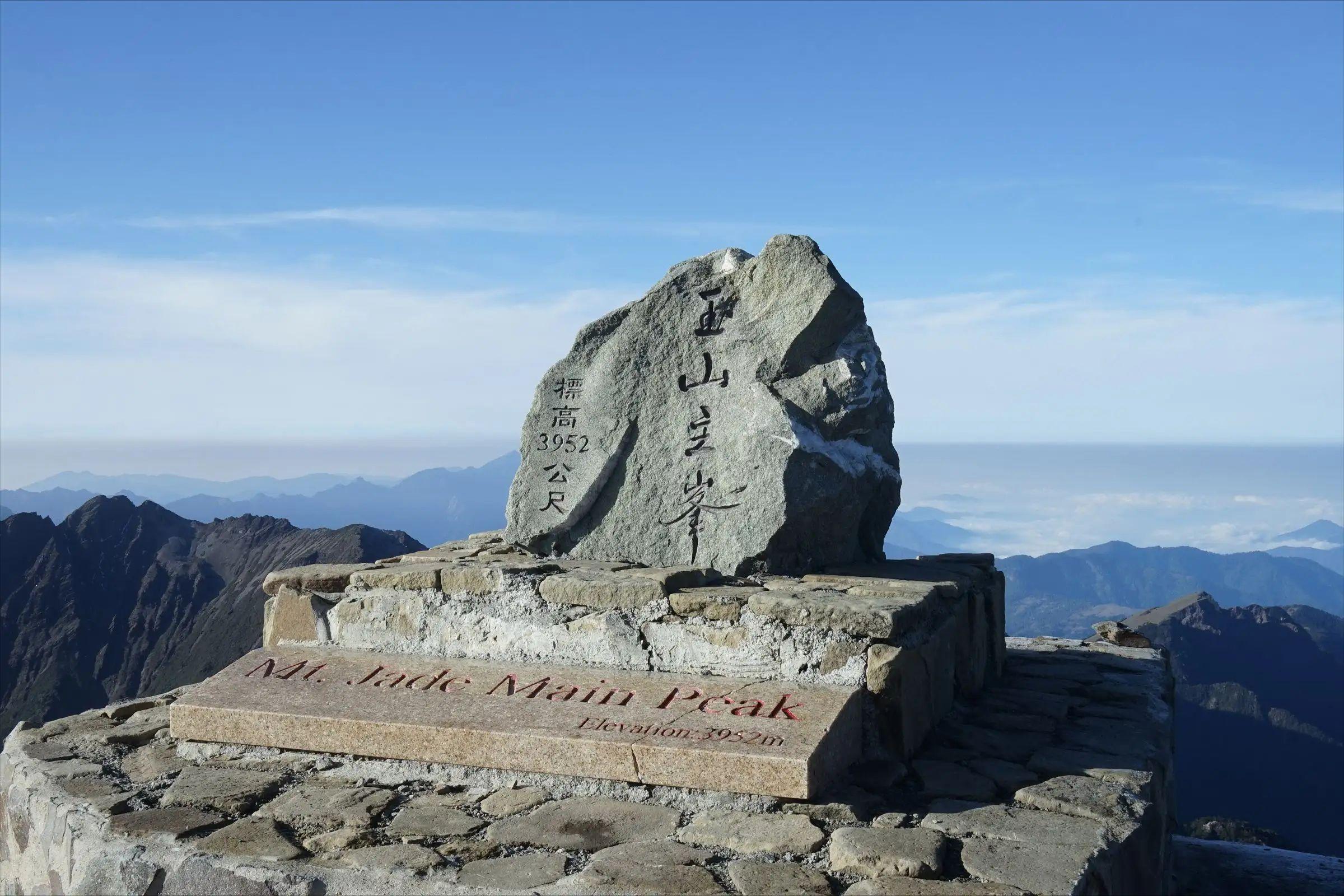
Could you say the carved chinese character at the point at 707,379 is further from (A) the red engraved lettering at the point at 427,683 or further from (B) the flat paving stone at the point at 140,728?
(B) the flat paving stone at the point at 140,728

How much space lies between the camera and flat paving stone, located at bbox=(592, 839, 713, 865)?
11.5 feet

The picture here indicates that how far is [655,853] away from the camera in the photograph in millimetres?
3574

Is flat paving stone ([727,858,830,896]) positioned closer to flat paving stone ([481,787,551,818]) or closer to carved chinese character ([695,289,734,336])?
flat paving stone ([481,787,551,818])

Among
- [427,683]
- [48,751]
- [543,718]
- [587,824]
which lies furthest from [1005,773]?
[48,751]

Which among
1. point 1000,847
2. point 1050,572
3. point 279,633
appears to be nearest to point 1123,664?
point 1000,847

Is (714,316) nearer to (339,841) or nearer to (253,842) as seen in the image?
(339,841)

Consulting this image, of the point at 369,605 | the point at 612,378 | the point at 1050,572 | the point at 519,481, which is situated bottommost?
the point at 1050,572

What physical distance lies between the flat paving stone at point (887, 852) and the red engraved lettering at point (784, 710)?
564mm

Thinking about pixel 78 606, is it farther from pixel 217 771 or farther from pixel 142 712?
pixel 217 771

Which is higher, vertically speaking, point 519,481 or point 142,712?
point 519,481

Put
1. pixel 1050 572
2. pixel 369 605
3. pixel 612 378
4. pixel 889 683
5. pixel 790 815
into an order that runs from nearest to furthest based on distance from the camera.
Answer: pixel 790 815
pixel 889 683
pixel 369 605
pixel 612 378
pixel 1050 572

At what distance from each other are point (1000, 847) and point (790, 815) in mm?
701

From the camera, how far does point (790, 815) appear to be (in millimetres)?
3854

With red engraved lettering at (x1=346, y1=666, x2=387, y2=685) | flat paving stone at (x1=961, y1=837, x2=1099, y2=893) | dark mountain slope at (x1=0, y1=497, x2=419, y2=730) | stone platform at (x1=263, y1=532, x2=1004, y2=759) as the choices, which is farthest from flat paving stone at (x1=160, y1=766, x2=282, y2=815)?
dark mountain slope at (x1=0, y1=497, x2=419, y2=730)
